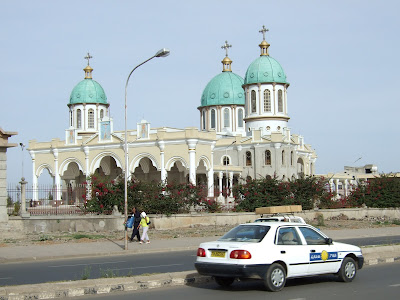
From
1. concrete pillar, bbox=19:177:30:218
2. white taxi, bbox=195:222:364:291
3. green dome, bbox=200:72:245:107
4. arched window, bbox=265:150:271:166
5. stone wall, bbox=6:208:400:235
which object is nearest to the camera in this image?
white taxi, bbox=195:222:364:291

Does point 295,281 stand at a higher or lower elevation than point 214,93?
lower

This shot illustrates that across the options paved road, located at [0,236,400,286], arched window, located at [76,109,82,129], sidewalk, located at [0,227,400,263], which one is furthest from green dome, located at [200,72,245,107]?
paved road, located at [0,236,400,286]

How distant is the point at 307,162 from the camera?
72.2 m

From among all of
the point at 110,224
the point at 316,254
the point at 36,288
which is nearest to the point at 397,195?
the point at 110,224

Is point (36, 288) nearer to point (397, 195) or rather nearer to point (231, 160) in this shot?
point (397, 195)

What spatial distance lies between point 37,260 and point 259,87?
4982cm

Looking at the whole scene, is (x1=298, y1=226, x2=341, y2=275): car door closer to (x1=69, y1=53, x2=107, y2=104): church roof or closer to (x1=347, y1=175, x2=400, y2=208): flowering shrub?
(x1=347, y1=175, x2=400, y2=208): flowering shrub

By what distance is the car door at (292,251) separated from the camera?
1145 cm

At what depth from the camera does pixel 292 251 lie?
456 inches

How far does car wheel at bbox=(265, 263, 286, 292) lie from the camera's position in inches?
437

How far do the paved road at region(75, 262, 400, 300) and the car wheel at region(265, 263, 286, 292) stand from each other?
0.12 m

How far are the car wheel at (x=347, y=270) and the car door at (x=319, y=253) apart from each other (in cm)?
14

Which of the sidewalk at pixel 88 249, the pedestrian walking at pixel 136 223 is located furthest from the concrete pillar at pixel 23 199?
the pedestrian walking at pixel 136 223

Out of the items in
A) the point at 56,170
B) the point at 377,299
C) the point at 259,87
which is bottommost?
the point at 377,299
